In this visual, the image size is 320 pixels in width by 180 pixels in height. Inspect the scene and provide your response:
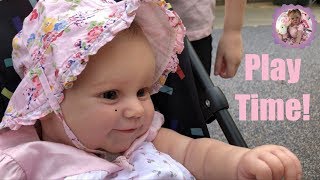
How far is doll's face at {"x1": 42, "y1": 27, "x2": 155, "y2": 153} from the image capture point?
79 centimetres

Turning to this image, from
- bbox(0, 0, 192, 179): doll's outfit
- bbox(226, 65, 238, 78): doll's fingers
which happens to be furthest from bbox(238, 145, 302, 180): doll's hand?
bbox(226, 65, 238, 78): doll's fingers

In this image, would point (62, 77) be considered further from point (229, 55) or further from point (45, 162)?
point (229, 55)

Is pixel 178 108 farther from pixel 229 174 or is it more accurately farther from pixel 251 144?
pixel 251 144

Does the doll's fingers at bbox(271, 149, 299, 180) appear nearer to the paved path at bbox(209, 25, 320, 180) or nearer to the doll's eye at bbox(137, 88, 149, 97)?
the doll's eye at bbox(137, 88, 149, 97)

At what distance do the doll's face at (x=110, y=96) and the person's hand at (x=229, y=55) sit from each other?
403 mm

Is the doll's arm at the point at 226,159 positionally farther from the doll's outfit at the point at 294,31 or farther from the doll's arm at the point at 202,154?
the doll's outfit at the point at 294,31

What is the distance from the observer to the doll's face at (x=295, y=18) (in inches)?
105

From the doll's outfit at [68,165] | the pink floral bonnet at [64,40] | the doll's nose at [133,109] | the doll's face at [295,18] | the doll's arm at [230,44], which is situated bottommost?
the doll's face at [295,18]

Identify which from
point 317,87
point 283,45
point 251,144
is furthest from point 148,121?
point 283,45

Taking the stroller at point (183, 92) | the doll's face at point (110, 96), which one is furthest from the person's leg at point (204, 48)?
the doll's face at point (110, 96)

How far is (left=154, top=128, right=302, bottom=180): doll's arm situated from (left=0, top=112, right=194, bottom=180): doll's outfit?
0.05m

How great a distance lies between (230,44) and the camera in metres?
1.20

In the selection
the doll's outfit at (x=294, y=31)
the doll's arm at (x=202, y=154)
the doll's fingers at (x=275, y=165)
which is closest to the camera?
the doll's fingers at (x=275, y=165)

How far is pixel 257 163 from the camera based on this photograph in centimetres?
74
